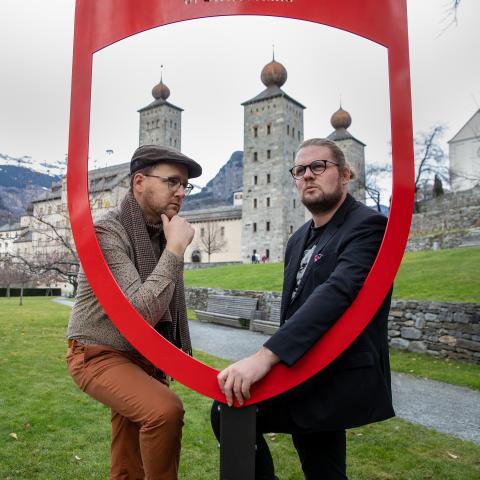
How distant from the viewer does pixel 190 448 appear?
15.4 ft

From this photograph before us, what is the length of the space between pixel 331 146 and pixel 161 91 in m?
0.85

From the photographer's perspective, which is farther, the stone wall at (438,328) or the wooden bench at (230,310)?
the stone wall at (438,328)

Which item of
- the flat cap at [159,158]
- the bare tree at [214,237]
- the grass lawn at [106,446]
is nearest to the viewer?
the flat cap at [159,158]

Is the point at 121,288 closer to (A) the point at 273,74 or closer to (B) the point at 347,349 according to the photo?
(B) the point at 347,349

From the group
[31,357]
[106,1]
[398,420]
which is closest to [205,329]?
[31,357]

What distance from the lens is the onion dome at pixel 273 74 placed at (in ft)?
6.94

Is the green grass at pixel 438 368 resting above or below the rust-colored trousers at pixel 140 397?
below

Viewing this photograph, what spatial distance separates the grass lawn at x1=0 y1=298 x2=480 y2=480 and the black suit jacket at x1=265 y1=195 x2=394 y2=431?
7.71 ft

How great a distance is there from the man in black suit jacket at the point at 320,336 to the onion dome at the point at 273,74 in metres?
0.32

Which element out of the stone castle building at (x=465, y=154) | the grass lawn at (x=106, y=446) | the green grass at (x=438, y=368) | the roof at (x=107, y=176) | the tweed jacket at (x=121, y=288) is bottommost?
the grass lawn at (x=106, y=446)

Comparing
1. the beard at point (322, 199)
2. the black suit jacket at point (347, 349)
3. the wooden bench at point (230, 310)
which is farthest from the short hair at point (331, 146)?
the wooden bench at point (230, 310)

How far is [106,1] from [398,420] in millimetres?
5442

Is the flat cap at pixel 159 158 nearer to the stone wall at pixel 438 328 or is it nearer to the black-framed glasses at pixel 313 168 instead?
the black-framed glasses at pixel 313 168

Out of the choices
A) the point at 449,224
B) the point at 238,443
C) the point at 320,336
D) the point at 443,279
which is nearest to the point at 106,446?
the point at 238,443
